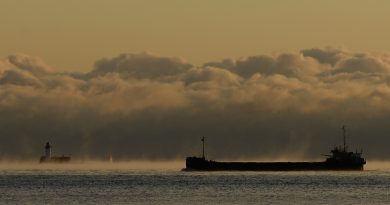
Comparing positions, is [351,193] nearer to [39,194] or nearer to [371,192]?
[371,192]

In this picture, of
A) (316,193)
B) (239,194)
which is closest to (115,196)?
(239,194)

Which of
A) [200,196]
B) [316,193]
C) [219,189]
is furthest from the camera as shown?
[219,189]

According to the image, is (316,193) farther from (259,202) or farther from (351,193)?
(259,202)

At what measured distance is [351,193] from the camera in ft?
568

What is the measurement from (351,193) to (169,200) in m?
33.6

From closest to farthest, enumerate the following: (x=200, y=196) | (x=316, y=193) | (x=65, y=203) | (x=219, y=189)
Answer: (x=65, y=203) < (x=200, y=196) < (x=316, y=193) < (x=219, y=189)

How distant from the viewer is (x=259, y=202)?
480ft

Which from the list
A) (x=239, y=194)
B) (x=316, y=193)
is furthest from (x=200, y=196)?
(x=316, y=193)

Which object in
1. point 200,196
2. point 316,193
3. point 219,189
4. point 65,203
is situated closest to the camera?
point 65,203

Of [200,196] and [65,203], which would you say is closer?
[65,203]

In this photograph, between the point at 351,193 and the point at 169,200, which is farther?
the point at 351,193

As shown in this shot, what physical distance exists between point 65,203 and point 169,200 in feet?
44.6

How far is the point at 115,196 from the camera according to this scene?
16162 centimetres

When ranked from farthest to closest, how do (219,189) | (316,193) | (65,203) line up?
(219,189) → (316,193) → (65,203)
